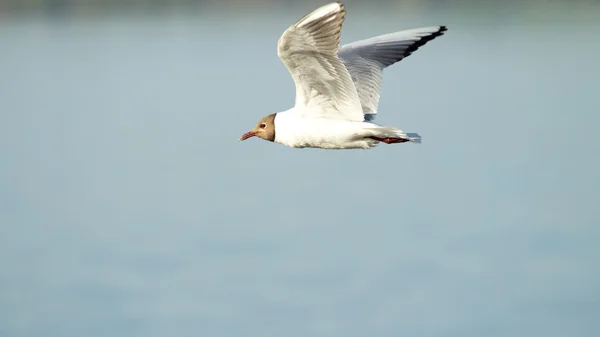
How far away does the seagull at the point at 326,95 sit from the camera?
22.9ft

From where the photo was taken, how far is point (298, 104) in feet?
25.1

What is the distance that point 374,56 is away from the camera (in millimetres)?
8523

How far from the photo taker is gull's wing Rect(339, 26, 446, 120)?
823 cm

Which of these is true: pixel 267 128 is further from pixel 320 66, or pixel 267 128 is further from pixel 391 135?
pixel 391 135

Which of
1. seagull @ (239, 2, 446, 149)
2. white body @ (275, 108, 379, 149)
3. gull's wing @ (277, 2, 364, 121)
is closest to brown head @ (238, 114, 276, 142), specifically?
seagull @ (239, 2, 446, 149)

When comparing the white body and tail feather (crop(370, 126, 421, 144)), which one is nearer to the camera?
tail feather (crop(370, 126, 421, 144))

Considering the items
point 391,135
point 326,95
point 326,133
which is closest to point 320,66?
point 326,95

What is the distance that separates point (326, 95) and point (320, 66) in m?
0.35

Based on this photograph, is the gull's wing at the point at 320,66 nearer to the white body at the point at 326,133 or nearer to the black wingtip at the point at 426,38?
the white body at the point at 326,133

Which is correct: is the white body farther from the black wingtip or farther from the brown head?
the black wingtip

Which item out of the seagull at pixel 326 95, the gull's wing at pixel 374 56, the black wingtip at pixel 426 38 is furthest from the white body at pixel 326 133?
the black wingtip at pixel 426 38

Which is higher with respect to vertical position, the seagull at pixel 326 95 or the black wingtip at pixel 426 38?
the black wingtip at pixel 426 38

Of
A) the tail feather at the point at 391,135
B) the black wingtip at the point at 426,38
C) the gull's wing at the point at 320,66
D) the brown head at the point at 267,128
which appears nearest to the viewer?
the gull's wing at the point at 320,66

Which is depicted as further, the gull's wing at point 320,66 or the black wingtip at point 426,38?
the black wingtip at point 426,38
